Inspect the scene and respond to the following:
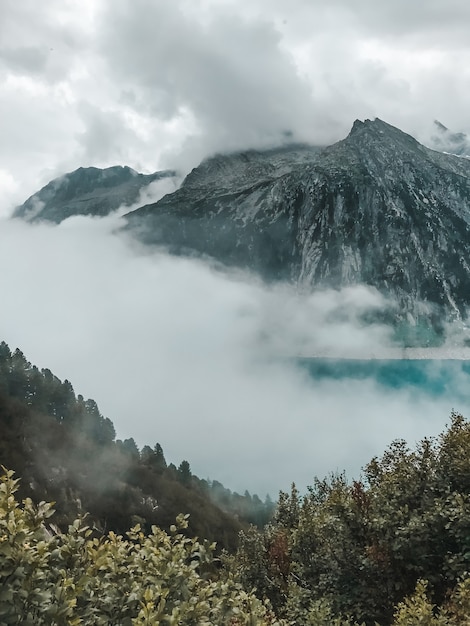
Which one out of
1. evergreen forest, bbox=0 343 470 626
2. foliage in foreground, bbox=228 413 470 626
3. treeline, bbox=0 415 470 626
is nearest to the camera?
treeline, bbox=0 415 470 626

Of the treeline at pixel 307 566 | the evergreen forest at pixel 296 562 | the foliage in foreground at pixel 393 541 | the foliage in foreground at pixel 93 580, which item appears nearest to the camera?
the foliage in foreground at pixel 93 580

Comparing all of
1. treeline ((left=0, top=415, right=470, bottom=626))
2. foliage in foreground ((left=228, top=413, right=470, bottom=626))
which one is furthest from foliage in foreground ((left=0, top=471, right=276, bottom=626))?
foliage in foreground ((left=228, top=413, right=470, bottom=626))

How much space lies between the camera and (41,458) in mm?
193875

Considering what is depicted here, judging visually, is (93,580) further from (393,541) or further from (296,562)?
(296,562)

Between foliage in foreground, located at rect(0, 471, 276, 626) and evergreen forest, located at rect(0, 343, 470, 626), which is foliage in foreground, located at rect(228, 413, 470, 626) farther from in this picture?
foliage in foreground, located at rect(0, 471, 276, 626)

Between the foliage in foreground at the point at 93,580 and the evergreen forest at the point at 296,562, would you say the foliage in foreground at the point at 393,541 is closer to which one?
the evergreen forest at the point at 296,562

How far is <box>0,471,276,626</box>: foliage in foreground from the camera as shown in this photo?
11992 mm

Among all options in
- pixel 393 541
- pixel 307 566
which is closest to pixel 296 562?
pixel 307 566

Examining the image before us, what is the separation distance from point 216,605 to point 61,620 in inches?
202

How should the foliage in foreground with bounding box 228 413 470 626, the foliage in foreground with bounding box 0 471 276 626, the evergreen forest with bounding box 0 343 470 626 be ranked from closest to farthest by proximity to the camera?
the foliage in foreground with bounding box 0 471 276 626 < the evergreen forest with bounding box 0 343 470 626 < the foliage in foreground with bounding box 228 413 470 626

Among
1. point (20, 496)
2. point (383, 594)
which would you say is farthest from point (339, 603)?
point (20, 496)

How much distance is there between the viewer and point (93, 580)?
588 inches

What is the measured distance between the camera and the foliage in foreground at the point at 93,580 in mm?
11992

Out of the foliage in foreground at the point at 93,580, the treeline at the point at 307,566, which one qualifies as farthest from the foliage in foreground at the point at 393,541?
the foliage in foreground at the point at 93,580
